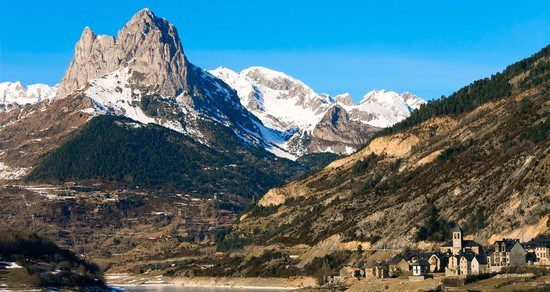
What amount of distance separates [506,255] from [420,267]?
18.4 meters

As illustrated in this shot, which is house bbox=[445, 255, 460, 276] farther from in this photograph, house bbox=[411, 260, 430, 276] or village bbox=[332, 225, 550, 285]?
house bbox=[411, 260, 430, 276]

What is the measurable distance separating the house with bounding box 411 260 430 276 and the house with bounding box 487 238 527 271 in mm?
13743

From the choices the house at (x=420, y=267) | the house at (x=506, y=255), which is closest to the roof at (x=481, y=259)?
the house at (x=506, y=255)

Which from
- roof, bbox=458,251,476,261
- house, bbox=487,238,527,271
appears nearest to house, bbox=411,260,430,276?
roof, bbox=458,251,476,261

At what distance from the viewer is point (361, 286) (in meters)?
195

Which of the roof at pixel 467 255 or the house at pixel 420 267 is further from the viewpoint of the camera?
the house at pixel 420 267

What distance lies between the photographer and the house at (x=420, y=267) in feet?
634

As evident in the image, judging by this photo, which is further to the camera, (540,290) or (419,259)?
(419,259)

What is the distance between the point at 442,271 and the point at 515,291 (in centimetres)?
5040

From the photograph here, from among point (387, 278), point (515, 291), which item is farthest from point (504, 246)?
point (515, 291)

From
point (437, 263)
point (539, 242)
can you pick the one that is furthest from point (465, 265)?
point (437, 263)

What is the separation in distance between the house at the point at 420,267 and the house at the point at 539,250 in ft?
67.3

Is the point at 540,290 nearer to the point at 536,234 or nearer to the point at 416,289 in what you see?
the point at 416,289

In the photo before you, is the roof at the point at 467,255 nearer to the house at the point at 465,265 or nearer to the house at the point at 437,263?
the house at the point at 465,265
